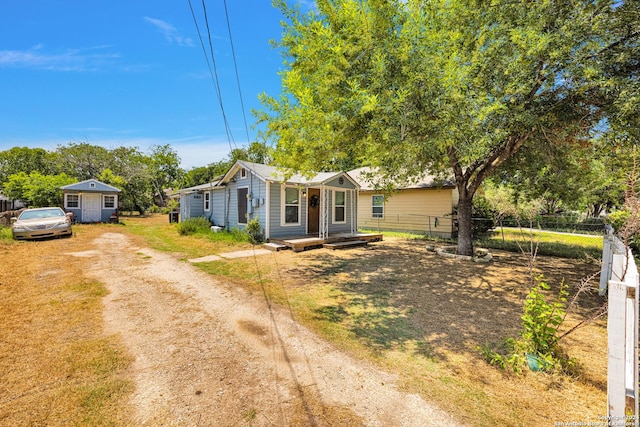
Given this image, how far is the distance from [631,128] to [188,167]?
46.7 meters

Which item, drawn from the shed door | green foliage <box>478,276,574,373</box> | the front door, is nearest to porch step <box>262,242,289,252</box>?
the front door

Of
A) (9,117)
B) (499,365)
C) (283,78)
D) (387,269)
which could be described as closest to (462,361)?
(499,365)

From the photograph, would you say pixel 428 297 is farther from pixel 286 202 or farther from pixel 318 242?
pixel 286 202

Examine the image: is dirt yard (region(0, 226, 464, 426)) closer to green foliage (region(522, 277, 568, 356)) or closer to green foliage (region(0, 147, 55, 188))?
green foliage (region(522, 277, 568, 356))

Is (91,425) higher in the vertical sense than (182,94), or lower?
lower

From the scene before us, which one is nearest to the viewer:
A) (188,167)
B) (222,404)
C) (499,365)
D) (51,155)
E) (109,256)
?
(222,404)

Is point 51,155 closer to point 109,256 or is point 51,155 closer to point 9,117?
point 9,117

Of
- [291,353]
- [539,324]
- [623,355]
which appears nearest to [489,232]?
[539,324]

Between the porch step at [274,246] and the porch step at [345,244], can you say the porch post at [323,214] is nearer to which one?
the porch step at [345,244]

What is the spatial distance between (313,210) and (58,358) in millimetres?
10503

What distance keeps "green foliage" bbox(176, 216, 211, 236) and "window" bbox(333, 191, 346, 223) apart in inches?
A: 264

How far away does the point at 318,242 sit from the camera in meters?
11.1

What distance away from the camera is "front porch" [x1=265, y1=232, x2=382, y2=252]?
10488 millimetres

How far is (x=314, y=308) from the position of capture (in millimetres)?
4766
